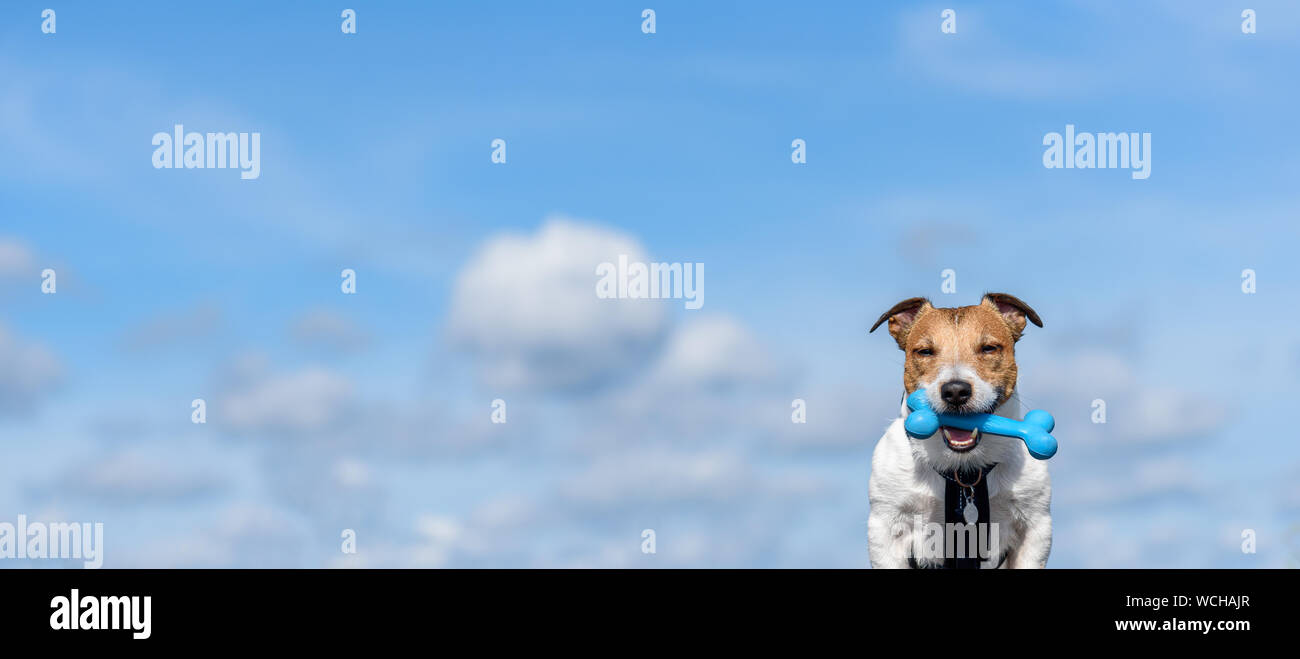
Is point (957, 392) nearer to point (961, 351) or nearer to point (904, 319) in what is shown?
point (961, 351)

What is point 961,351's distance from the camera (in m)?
9.41

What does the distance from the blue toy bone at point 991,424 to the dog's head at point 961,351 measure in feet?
0.24

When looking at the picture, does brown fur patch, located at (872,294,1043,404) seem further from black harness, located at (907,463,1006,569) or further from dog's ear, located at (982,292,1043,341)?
black harness, located at (907,463,1006,569)

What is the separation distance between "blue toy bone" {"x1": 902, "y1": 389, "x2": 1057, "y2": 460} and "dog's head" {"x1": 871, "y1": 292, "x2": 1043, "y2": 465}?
0.07 m

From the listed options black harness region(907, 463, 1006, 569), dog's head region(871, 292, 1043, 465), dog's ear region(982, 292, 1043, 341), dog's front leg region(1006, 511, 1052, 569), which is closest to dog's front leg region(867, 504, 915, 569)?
black harness region(907, 463, 1006, 569)

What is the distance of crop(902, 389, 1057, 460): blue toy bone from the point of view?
344 inches

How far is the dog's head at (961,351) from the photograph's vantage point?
9070 mm

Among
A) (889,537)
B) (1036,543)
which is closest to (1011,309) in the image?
(1036,543)
